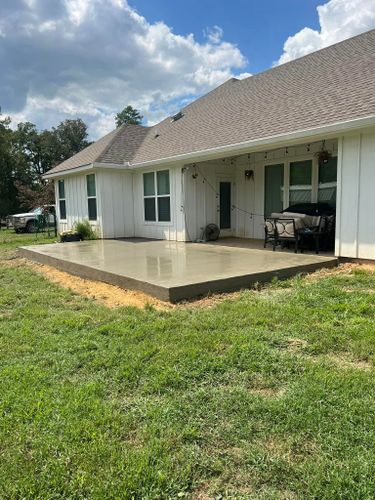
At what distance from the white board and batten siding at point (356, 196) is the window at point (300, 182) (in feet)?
8.73

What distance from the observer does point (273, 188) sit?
34.1ft

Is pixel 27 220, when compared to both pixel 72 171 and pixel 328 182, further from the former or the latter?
pixel 328 182

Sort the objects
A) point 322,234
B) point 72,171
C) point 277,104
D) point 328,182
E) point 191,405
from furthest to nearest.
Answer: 1. point 72,171
2. point 277,104
3. point 328,182
4. point 322,234
5. point 191,405

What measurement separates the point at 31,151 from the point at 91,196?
106ft

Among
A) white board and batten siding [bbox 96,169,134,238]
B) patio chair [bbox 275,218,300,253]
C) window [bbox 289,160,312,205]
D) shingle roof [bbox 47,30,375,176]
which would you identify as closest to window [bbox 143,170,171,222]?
shingle roof [bbox 47,30,375,176]

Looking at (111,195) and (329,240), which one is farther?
(111,195)

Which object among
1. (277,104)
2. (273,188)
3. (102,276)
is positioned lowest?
(102,276)

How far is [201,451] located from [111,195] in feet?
36.5

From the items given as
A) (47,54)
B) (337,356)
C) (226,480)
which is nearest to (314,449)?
(226,480)

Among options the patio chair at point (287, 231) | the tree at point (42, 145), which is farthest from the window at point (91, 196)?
the tree at point (42, 145)

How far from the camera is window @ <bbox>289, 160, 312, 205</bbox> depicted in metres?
9.40

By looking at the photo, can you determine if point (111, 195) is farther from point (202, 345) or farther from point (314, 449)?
point (314, 449)

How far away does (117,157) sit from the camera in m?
12.5

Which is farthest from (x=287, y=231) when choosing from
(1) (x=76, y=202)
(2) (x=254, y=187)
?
(1) (x=76, y=202)
